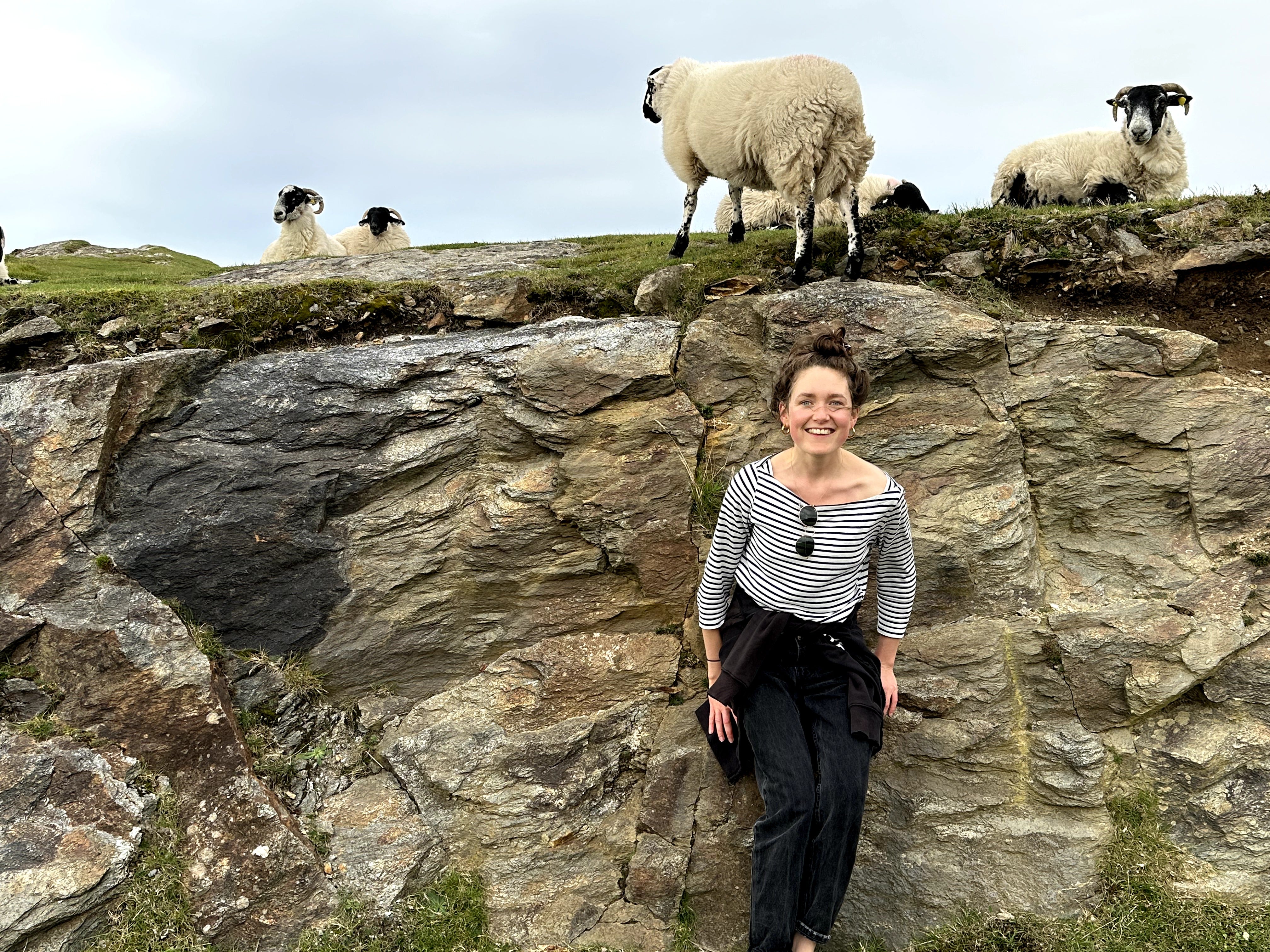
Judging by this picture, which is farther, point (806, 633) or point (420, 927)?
point (420, 927)

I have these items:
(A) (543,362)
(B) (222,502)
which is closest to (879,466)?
(A) (543,362)

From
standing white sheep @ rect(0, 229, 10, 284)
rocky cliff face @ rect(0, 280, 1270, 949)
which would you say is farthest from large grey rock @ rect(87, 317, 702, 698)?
standing white sheep @ rect(0, 229, 10, 284)

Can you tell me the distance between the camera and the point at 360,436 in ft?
19.4

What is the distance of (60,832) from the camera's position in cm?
458

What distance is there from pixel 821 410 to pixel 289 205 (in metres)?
14.3

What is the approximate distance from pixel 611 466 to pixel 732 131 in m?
3.86

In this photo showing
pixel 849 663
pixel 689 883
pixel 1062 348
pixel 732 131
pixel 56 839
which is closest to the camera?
pixel 849 663

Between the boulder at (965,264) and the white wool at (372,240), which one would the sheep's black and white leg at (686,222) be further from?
the white wool at (372,240)

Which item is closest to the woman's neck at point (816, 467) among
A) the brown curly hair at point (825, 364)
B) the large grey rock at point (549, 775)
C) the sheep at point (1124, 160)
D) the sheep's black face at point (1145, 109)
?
the brown curly hair at point (825, 364)

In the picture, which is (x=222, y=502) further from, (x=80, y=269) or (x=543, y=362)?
(x=80, y=269)

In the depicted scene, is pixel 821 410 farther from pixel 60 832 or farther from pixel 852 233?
pixel 60 832

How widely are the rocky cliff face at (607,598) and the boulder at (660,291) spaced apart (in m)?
0.71

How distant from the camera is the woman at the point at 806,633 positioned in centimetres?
398

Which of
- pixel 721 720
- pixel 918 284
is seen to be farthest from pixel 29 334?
pixel 918 284
